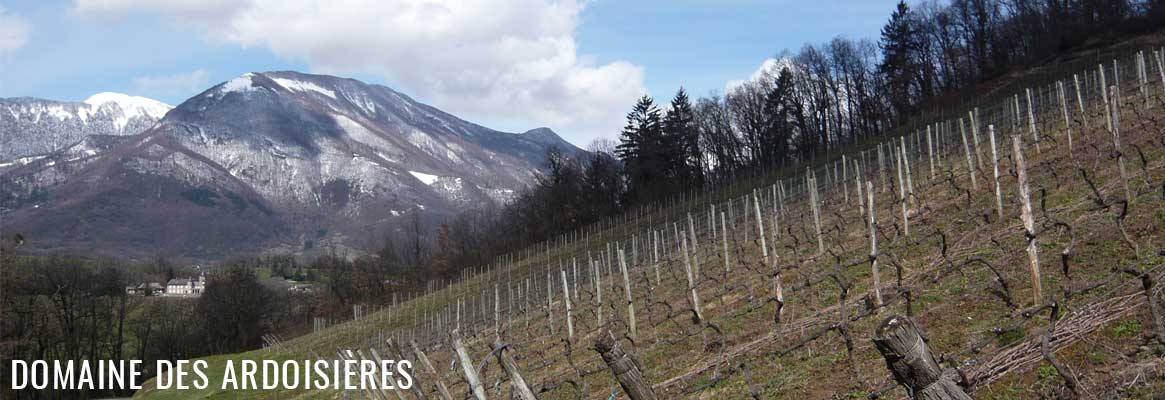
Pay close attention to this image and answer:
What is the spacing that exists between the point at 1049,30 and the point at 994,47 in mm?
5130

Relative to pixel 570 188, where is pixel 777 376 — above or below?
below

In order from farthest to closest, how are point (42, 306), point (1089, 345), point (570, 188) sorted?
point (570, 188), point (42, 306), point (1089, 345)

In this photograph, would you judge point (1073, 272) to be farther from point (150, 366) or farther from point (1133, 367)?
→ point (150, 366)

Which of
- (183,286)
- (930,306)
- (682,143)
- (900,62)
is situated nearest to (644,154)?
(682,143)

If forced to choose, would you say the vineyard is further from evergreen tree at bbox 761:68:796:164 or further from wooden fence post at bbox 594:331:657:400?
evergreen tree at bbox 761:68:796:164

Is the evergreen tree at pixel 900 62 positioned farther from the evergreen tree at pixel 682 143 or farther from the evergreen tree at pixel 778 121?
the evergreen tree at pixel 682 143

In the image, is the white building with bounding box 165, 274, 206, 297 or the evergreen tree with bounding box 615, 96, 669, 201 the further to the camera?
the white building with bounding box 165, 274, 206, 297

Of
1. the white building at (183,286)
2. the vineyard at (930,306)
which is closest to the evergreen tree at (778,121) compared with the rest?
the vineyard at (930,306)

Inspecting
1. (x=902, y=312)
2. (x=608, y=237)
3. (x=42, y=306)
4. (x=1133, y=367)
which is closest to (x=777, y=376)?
(x=902, y=312)

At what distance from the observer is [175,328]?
65.4 meters

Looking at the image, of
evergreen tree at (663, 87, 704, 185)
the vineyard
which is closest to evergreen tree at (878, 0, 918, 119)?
evergreen tree at (663, 87, 704, 185)

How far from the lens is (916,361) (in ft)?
12.3

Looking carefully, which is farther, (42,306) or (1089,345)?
(42,306)

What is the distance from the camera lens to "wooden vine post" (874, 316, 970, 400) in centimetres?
374
